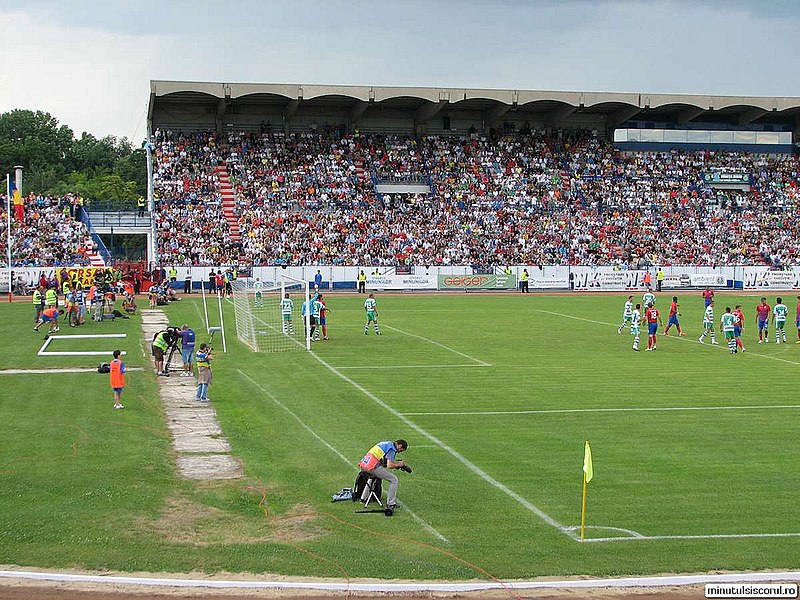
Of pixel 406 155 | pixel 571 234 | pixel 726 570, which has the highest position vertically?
pixel 406 155

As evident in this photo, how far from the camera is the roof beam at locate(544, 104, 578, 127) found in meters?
80.6

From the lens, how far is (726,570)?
12047 mm

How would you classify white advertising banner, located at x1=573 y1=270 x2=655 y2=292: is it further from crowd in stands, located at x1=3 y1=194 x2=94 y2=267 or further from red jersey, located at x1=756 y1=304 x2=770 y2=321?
crowd in stands, located at x1=3 y1=194 x2=94 y2=267

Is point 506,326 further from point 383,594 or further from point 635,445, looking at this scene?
point 383,594

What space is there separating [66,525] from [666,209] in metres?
70.7

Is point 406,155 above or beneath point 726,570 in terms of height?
above

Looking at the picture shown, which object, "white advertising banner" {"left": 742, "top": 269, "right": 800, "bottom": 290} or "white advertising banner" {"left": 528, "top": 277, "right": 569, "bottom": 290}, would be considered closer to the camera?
"white advertising banner" {"left": 528, "top": 277, "right": 569, "bottom": 290}

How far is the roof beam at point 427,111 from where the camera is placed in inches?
3026

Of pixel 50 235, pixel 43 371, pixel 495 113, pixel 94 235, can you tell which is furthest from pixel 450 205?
pixel 43 371

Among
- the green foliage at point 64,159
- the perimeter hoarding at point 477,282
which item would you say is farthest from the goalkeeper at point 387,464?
the green foliage at point 64,159

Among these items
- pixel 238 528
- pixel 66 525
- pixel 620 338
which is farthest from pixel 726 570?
pixel 620 338

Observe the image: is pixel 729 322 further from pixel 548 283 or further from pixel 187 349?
pixel 548 283

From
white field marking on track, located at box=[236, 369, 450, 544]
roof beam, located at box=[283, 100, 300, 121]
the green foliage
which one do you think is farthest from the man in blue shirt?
the green foliage

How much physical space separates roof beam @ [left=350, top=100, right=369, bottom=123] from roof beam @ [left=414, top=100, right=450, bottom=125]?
479 centimetres
